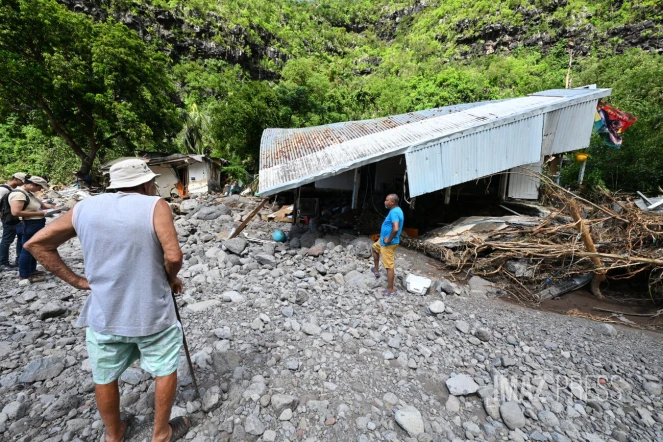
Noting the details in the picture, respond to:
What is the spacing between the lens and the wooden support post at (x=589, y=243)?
4.35 m

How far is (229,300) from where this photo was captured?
12.8 ft

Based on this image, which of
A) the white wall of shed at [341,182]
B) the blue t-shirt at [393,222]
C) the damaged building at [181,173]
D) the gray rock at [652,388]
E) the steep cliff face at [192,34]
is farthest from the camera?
the steep cliff face at [192,34]

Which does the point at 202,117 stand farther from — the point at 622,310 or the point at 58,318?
the point at 622,310

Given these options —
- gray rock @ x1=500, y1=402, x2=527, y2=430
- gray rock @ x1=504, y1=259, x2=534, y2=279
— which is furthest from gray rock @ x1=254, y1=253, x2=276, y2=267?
gray rock @ x1=504, y1=259, x2=534, y2=279

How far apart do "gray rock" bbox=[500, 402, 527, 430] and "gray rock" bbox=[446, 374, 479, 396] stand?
25 cm

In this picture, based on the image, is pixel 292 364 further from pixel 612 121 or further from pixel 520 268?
pixel 612 121

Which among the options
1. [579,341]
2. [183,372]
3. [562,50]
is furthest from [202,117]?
[562,50]

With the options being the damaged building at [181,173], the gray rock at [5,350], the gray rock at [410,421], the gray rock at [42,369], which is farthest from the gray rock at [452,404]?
the damaged building at [181,173]

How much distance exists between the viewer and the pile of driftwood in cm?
451

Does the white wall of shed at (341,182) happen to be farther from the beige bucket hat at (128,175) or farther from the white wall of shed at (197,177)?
the white wall of shed at (197,177)

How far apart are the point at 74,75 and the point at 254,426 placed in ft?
58.0

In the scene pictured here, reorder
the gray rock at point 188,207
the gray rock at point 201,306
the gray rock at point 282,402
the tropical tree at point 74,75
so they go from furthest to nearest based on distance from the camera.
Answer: the tropical tree at point 74,75, the gray rock at point 188,207, the gray rock at point 201,306, the gray rock at point 282,402

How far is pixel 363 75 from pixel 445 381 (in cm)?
5142

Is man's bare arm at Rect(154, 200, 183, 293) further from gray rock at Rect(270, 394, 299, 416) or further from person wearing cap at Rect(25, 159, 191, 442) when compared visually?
gray rock at Rect(270, 394, 299, 416)
